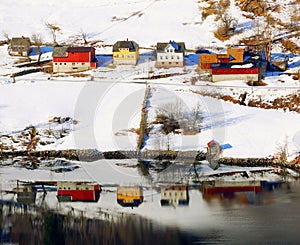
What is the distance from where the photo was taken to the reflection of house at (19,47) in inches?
1799

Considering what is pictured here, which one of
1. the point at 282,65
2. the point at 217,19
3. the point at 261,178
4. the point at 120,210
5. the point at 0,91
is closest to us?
the point at 120,210

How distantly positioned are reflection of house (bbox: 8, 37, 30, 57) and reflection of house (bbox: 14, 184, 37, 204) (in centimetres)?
2134

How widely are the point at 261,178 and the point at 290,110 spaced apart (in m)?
7.99

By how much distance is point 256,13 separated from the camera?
49188mm

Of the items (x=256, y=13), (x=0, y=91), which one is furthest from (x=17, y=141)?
(x=256, y=13)

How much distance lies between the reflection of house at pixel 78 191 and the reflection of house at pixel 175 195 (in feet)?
9.05

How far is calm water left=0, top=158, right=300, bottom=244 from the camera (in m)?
21.0

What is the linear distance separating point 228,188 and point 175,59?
1687 centimetres

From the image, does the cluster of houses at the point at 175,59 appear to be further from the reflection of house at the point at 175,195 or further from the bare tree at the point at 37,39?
the reflection of house at the point at 175,195

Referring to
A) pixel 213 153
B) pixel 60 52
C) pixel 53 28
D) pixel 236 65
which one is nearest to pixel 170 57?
pixel 236 65

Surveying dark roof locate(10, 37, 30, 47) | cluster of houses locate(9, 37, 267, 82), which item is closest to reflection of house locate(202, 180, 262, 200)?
cluster of houses locate(9, 37, 267, 82)

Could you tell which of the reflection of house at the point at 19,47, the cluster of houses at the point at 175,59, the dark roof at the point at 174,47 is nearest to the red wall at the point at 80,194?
the cluster of houses at the point at 175,59

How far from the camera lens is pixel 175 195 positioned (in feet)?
82.1

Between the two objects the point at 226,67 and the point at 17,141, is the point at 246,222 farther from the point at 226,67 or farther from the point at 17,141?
the point at 226,67
